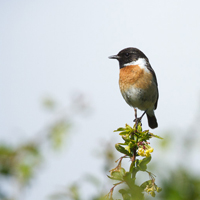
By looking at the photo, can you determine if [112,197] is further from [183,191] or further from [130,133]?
[130,133]

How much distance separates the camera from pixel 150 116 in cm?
801

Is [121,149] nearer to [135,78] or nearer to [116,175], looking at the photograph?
[116,175]

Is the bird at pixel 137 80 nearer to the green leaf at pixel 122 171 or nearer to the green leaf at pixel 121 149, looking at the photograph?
the green leaf at pixel 121 149

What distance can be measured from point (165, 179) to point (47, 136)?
147cm

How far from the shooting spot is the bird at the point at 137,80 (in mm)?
6762

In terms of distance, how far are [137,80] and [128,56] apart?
0.78 meters

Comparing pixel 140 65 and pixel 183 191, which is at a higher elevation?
pixel 140 65

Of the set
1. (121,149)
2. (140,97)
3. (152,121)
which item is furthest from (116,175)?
(152,121)

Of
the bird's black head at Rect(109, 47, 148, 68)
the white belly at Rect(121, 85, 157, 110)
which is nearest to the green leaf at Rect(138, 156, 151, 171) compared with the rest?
the white belly at Rect(121, 85, 157, 110)

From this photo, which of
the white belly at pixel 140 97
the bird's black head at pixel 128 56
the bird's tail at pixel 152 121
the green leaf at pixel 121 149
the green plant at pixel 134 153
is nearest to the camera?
the green plant at pixel 134 153

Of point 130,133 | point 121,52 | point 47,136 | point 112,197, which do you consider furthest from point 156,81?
point 112,197

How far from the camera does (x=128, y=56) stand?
Result: 7348 mm

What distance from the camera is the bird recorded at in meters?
6.76

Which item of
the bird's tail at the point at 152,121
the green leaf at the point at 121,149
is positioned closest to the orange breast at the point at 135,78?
the bird's tail at the point at 152,121
